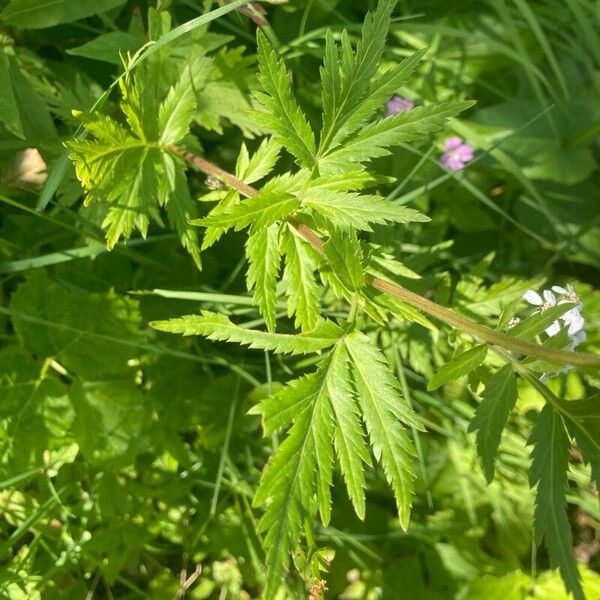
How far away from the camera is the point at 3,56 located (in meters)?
1.51

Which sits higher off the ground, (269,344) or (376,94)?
(376,94)

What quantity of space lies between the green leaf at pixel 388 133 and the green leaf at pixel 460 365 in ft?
1.28

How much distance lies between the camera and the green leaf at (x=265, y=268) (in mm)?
1275

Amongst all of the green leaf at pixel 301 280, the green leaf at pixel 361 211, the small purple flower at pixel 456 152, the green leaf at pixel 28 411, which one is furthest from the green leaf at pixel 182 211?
the small purple flower at pixel 456 152

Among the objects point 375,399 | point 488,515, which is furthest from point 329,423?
point 488,515

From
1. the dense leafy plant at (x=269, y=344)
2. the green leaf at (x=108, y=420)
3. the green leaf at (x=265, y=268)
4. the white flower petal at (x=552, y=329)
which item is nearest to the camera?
the dense leafy plant at (x=269, y=344)

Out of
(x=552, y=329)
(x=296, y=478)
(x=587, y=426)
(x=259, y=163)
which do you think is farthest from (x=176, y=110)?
(x=587, y=426)

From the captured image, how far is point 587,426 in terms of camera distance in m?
1.18

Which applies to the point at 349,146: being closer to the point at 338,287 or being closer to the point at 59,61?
the point at 338,287

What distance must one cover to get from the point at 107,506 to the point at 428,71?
1.57 metres

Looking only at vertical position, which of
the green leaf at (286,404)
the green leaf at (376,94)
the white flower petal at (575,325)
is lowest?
the white flower petal at (575,325)

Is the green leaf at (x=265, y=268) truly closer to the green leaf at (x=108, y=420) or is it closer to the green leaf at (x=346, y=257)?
the green leaf at (x=346, y=257)

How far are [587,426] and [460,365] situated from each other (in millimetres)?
244

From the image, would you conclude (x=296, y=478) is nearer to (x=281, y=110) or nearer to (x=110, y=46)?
(x=281, y=110)
